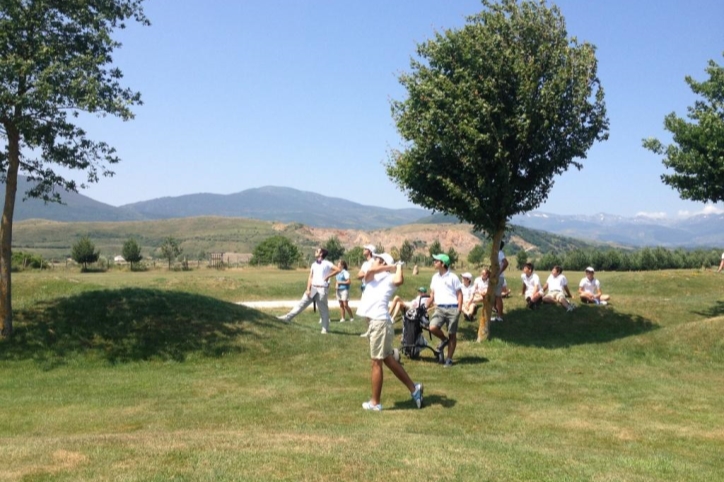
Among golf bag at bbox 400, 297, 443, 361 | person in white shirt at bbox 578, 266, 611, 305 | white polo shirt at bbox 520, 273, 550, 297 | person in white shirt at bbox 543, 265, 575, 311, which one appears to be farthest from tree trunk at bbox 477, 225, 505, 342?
person in white shirt at bbox 578, 266, 611, 305

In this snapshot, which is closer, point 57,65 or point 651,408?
point 651,408

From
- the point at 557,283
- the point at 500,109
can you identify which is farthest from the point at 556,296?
the point at 500,109

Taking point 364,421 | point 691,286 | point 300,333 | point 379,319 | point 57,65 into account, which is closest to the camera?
point 364,421

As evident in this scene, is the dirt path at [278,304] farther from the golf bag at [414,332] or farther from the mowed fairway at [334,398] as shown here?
the golf bag at [414,332]

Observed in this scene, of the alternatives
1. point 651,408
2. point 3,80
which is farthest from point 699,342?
point 3,80

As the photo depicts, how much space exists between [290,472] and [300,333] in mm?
10122

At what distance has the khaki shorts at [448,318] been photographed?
12859mm

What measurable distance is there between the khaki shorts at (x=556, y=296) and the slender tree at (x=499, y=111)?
349 cm

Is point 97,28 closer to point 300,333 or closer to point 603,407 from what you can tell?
point 300,333

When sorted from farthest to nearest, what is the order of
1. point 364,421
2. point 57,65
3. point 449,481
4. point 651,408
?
point 57,65
point 651,408
point 364,421
point 449,481

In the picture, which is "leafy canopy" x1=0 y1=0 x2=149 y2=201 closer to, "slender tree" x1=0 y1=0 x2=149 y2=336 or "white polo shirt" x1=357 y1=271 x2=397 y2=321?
"slender tree" x1=0 y1=0 x2=149 y2=336

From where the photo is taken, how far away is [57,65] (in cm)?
1285

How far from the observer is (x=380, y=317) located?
9.05 meters

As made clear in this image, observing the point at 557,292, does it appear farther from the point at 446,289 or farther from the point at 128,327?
the point at 128,327
